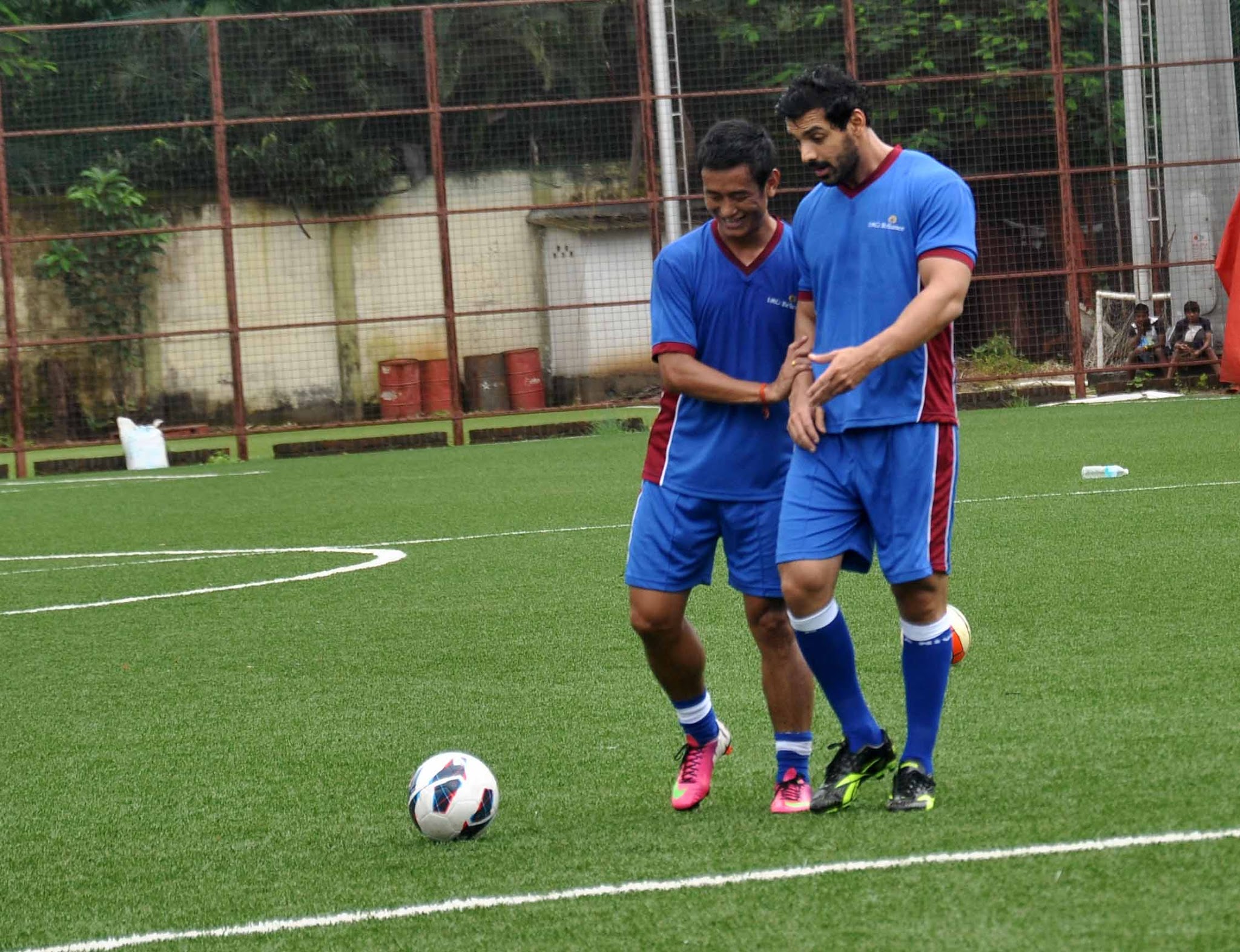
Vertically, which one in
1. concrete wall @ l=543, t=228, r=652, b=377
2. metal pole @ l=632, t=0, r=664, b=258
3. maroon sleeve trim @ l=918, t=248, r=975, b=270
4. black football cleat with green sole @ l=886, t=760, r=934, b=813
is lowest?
black football cleat with green sole @ l=886, t=760, r=934, b=813

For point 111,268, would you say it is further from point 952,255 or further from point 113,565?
point 952,255

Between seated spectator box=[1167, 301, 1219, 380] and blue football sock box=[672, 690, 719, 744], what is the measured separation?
637 inches

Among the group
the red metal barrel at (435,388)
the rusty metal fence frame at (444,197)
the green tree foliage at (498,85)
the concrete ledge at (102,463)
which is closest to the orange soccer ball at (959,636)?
the rusty metal fence frame at (444,197)

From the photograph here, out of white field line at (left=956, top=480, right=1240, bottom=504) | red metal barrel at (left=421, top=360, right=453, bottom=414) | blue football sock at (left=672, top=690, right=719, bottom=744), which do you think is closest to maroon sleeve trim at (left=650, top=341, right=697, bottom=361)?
blue football sock at (left=672, top=690, right=719, bottom=744)

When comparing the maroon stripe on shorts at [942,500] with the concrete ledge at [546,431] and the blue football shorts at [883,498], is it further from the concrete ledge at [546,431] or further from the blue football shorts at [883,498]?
the concrete ledge at [546,431]

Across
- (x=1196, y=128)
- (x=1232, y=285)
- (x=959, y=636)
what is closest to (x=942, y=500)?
(x=959, y=636)

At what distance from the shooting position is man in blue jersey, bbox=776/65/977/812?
14.7 ft

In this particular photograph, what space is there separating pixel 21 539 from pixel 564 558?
4894 mm

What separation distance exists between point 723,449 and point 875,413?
0.49 meters

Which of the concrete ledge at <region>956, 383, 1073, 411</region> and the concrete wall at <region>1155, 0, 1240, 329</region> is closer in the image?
the concrete ledge at <region>956, 383, 1073, 411</region>

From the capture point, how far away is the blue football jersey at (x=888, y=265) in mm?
4449

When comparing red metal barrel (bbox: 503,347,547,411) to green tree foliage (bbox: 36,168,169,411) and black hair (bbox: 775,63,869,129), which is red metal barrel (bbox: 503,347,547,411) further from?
black hair (bbox: 775,63,869,129)

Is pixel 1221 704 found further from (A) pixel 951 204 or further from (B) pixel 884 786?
(A) pixel 951 204

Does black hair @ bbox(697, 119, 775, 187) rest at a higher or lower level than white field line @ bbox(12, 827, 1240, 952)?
higher
